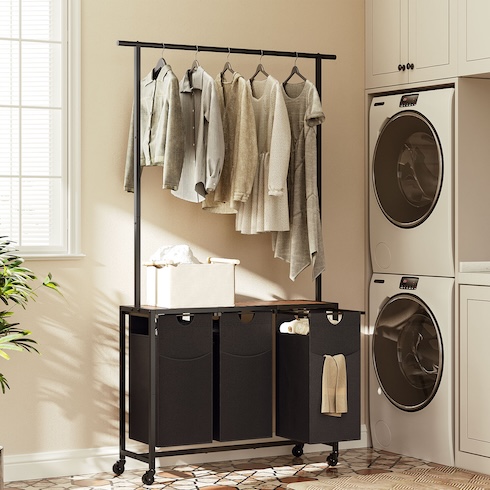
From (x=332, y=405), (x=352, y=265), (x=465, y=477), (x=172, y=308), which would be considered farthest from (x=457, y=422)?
(x=172, y=308)

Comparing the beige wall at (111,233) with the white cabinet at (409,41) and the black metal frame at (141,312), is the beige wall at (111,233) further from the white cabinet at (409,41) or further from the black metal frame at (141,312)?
the white cabinet at (409,41)

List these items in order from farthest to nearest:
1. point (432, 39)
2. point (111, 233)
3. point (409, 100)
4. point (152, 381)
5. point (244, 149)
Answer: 1. point (409, 100)
2. point (432, 39)
3. point (111, 233)
4. point (244, 149)
5. point (152, 381)

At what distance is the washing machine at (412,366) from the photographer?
4629mm

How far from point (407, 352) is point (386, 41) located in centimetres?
160

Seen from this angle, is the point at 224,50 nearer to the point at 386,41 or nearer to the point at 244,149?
the point at 244,149

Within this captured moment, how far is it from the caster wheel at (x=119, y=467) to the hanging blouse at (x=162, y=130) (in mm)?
1262

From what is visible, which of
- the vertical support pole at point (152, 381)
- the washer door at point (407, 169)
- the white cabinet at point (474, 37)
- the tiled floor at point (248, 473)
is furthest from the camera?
the washer door at point (407, 169)

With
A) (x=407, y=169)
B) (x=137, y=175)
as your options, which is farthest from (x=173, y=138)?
(x=407, y=169)

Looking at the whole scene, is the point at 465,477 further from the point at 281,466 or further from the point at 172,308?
the point at 172,308

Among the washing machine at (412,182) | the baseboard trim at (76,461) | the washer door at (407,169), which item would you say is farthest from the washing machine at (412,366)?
the baseboard trim at (76,461)

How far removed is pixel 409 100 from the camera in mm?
4805

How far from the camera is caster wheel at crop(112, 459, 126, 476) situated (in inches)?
176

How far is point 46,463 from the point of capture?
14.5 ft

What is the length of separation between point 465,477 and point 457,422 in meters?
0.31
